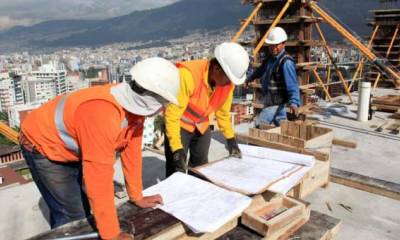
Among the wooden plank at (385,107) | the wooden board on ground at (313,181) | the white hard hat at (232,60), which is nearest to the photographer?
the white hard hat at (232,60)

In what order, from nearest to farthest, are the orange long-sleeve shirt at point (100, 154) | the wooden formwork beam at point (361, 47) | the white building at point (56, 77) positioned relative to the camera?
the orange long-sleeve shirt at point (100, 154), the wooden formwork beam at point (361, 47), the white building at point (56, 77)

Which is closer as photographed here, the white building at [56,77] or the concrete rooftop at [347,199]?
the concrete rooftop at [347,199]

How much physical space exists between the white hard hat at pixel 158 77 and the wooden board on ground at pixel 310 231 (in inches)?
48.5

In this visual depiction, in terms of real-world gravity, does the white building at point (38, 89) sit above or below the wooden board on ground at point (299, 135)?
below

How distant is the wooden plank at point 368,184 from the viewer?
4.47 meters

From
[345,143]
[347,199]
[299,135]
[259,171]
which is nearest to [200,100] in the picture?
[259,171]

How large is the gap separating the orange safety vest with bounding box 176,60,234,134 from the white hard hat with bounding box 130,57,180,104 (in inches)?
52.2

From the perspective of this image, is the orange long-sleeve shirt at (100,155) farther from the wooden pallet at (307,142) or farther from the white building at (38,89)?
the white building at (38,89)

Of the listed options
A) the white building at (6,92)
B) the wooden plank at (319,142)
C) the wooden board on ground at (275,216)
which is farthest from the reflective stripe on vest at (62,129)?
the white building at (6,92)

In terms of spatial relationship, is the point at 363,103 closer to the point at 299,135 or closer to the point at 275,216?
the point at 299,135

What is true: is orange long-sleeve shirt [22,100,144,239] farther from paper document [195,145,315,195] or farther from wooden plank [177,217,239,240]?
paper document [195,145,315,195]

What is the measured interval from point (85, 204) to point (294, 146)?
8.91 ft

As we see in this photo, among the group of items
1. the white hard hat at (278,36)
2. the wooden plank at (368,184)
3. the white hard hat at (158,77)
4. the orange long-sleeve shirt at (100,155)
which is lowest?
the wooden plank at (368,184)

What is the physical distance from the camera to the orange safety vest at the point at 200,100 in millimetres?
3855
